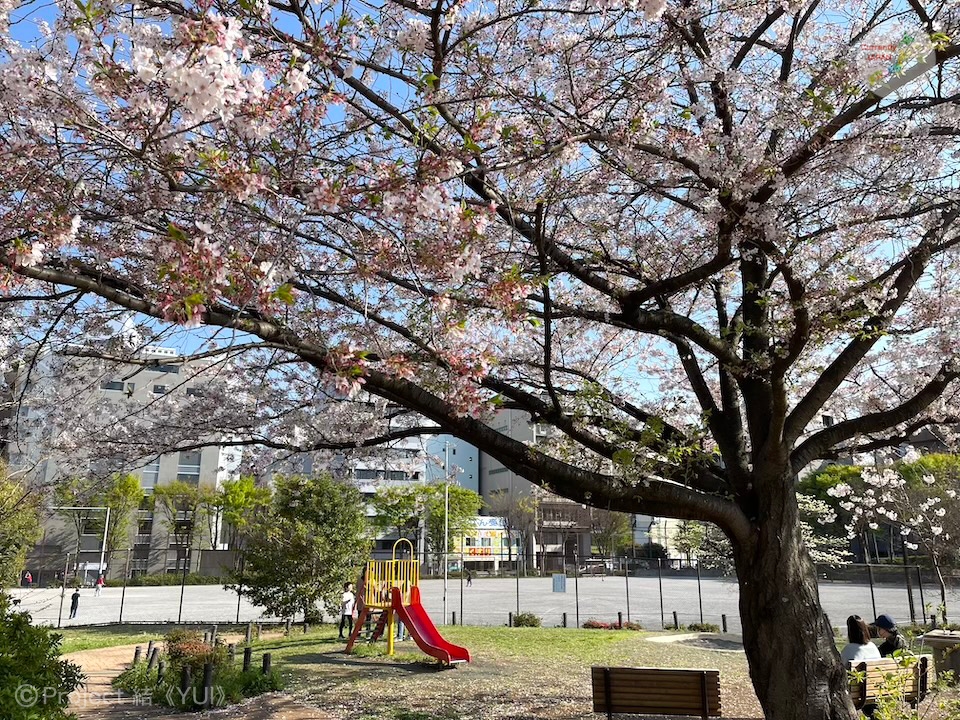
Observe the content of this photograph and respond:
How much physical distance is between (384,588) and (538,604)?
555 inches

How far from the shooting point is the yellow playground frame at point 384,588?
469 inches

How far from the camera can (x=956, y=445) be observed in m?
8.05

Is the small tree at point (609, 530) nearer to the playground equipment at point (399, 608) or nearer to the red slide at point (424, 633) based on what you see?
the playground equipment at point (399, 608)

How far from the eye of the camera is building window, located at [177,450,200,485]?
49.6m

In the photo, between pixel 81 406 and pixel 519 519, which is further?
pixel 519 519

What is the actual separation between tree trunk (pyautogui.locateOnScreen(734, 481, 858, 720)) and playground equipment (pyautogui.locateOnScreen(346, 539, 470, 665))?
557 centimetres

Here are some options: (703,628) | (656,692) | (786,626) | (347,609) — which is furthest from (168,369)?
(703,628)

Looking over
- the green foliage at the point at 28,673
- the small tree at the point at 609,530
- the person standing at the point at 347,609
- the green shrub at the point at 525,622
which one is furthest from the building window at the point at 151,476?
the green foliage at the point at 28,673

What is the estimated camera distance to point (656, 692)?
6750 mm

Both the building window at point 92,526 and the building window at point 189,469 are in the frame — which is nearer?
the building window at point 92,526

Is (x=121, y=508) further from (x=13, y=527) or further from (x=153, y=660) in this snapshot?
(x=153, y=660)

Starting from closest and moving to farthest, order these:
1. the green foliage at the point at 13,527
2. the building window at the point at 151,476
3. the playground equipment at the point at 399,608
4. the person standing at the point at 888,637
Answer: the person standing at the point at 888,637
the playground equipment at the point at 399,608
the green foliage at the point at 13,527
the building window at the point at 151,476

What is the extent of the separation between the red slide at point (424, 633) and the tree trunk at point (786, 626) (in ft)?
18.3

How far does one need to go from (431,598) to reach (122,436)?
2198 centimetres
